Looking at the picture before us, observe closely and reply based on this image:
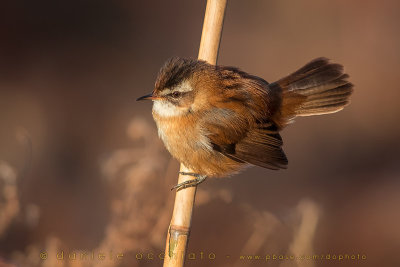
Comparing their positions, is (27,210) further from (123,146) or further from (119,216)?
(123,146)

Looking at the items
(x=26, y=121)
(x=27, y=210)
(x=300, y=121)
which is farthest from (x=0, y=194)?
(x=300, y=121)

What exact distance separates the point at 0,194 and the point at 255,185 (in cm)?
388

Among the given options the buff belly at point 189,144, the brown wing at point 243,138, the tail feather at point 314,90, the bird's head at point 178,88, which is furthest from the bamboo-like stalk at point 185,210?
the tail feather at point 314,90

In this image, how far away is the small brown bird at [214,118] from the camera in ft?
13.2

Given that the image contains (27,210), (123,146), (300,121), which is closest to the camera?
(27,210)

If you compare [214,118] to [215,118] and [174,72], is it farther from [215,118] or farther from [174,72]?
[174,72]

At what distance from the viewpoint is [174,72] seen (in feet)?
13.2

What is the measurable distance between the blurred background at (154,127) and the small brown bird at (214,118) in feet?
5.23

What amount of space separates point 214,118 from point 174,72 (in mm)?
469

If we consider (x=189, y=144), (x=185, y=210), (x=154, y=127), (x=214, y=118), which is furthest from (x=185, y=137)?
(x=154, y=127)

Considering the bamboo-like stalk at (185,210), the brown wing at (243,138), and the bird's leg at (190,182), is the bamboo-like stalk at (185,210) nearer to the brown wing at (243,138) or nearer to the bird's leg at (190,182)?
the bird's leg at (190,182)

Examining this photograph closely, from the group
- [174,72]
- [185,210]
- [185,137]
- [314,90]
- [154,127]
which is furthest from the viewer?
[154,127]

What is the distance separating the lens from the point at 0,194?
462 centimetres

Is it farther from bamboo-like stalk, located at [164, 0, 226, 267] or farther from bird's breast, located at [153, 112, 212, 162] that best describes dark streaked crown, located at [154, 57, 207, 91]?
bamboo-like stalk, located at [164, 0, 226, 267]
